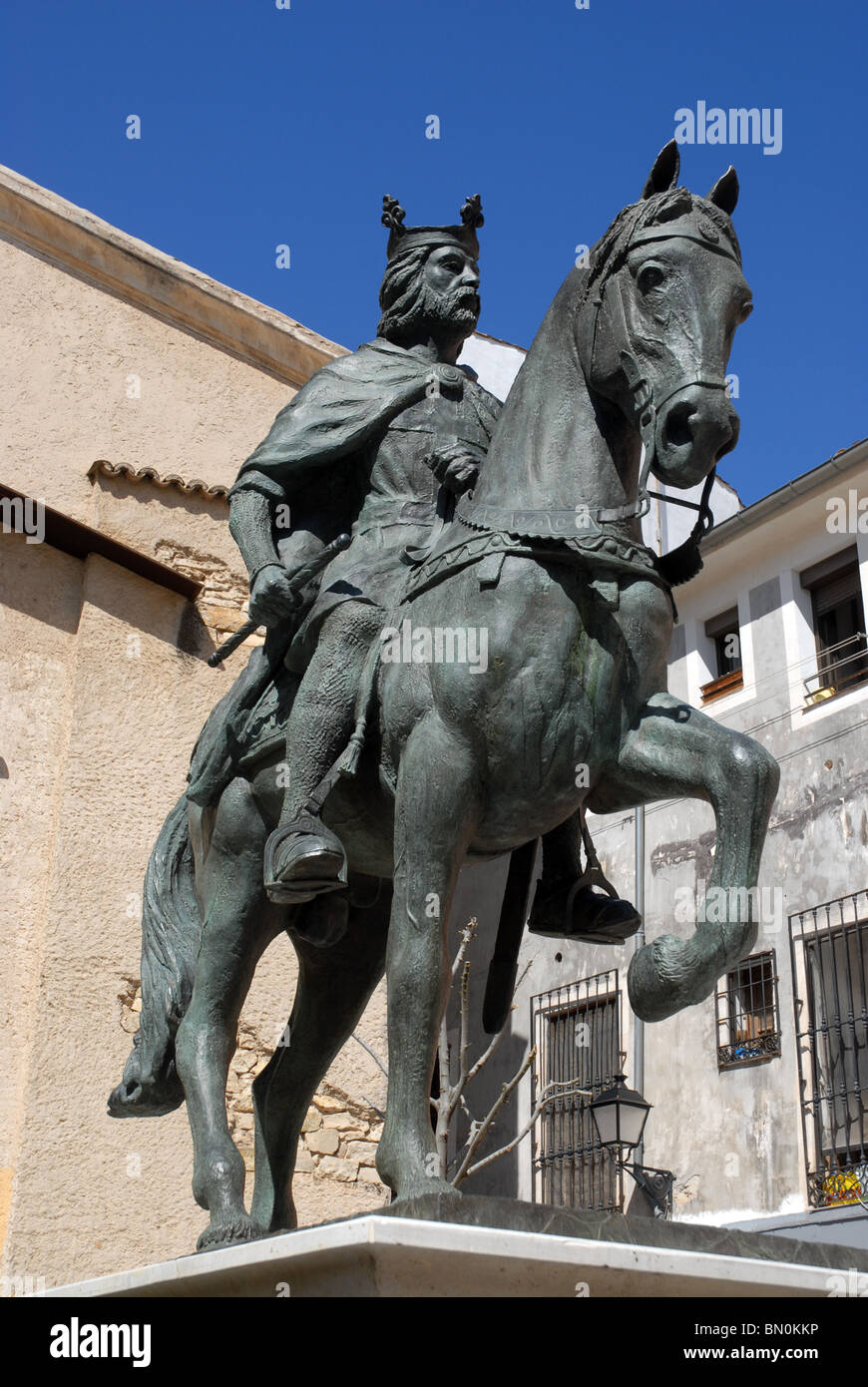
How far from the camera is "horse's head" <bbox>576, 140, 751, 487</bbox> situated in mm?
3715

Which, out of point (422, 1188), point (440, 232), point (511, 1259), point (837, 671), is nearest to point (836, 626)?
point (837, 671)

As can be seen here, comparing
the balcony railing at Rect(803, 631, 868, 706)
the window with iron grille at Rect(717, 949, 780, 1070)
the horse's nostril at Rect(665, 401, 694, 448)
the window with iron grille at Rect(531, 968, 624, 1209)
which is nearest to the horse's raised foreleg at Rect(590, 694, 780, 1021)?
the horse's nostril at Rect(665, 401, 694, 448)

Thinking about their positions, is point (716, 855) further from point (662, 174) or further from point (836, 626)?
point (836, 626)

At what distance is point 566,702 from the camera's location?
12.4 feet

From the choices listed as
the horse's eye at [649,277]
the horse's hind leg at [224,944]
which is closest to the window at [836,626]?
the horse's hind leg at [224,944]

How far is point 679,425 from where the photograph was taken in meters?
3.74

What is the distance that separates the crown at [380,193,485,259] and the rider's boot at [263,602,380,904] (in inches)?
52.1

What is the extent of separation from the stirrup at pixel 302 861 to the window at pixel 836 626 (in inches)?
447

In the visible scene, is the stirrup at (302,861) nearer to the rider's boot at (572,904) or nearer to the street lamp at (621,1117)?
the rider's boot at (572,904)

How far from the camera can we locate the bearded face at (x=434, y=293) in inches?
195

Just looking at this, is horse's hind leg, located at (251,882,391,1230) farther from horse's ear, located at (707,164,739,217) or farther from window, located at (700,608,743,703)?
window, located at (700,608,743,703)

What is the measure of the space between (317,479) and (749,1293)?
270cm
